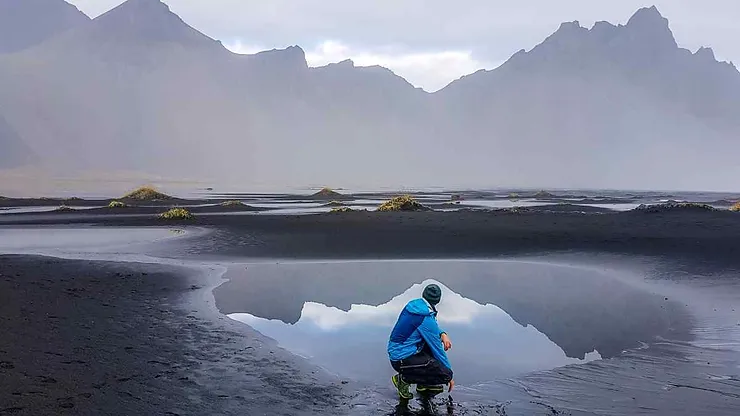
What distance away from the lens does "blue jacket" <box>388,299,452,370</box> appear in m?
7.09

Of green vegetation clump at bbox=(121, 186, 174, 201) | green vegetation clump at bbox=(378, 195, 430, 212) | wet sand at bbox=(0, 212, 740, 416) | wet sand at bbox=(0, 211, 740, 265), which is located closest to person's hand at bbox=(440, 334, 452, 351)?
wet sand at bbox=(0, 212, 740, 416)

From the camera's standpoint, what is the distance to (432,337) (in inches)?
281

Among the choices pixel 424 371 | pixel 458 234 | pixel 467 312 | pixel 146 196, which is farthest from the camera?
pixel 146 196

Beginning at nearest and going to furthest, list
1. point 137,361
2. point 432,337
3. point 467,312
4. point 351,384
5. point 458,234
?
point 432,337 → point 351,384 → point 137,361 → point 467,312 → point 458,234

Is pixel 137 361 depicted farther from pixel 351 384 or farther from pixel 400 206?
pixel 400 206

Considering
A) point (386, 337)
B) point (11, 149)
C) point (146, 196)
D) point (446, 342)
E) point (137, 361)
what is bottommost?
point (386, 337)

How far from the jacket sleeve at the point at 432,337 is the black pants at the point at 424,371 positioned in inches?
2.9

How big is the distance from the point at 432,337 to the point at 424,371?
413 millimetres

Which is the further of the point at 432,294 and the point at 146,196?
the point at 146,196

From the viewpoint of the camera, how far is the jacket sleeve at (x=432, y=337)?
7.11m

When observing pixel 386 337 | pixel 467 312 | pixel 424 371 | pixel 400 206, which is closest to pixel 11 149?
pixel 400 206

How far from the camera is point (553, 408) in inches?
283

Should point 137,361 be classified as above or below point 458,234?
below

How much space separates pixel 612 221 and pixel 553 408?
88.2 ft
